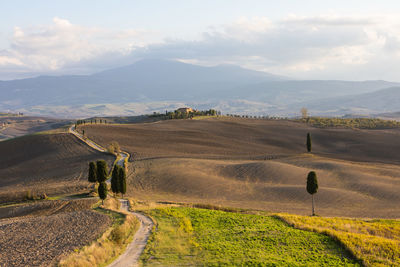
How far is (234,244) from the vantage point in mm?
23891

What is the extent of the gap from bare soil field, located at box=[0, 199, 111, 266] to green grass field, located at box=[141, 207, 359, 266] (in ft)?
15.1

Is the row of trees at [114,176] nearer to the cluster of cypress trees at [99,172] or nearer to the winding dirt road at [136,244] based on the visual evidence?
the cluster of cypress trees at [99,172]

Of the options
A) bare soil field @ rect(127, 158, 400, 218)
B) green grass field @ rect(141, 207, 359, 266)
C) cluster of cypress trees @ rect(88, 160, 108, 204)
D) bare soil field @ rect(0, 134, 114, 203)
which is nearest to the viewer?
green grass field @ rect(141, 207, 359, 266)

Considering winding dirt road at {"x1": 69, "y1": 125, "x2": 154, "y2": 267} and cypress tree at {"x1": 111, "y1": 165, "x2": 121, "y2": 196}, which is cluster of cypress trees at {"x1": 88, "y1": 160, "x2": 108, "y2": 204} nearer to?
cypress tree at {"x1": 111, "y1": 165, "x2": 121, "y2": 196}

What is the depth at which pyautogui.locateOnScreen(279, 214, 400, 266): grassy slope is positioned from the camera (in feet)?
75.0

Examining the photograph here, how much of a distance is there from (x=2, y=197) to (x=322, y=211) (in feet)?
124

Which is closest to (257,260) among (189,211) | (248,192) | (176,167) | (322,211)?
(189,211)

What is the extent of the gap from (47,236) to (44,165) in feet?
142

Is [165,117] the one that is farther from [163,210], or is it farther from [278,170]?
[163,210]

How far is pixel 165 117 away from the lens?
13812cm

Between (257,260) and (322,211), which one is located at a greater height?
(257,260)

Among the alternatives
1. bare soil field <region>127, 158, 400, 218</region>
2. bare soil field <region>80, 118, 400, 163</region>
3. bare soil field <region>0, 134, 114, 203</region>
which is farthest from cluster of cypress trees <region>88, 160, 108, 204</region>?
bare soil field <region>80, 118, 400, 163</region>

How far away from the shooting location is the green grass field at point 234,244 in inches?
818

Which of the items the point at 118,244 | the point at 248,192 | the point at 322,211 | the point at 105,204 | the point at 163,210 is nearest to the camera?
the point at 118,244
